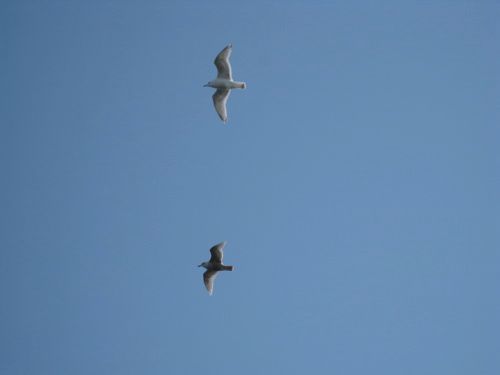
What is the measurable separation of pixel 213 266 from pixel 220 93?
28.1 ft

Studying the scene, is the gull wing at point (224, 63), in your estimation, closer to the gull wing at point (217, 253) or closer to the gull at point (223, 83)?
the gull at point (223, 83)

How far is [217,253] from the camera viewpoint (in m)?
60.4

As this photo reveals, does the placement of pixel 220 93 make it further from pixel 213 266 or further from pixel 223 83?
pixel 213 266

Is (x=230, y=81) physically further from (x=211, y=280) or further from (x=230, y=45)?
(x=211, y=280)

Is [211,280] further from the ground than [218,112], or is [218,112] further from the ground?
[218,112]

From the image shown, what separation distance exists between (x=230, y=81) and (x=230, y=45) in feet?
5.78

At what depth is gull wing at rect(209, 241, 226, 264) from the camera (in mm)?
60031

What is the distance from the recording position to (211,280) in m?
61.7

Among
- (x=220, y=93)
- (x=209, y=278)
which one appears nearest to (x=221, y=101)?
(x=220, y=93)

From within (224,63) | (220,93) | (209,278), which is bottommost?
(209,278)

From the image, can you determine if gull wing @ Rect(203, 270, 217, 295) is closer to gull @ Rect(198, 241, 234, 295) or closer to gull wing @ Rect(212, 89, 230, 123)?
gull @ Rect(198, 241, 234, 295)

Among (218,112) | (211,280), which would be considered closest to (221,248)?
(211,280)

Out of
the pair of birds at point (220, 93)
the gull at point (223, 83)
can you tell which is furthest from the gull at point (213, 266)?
the gull at point (223, 83)

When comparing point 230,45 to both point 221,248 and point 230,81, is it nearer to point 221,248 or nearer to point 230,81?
point 230,81
